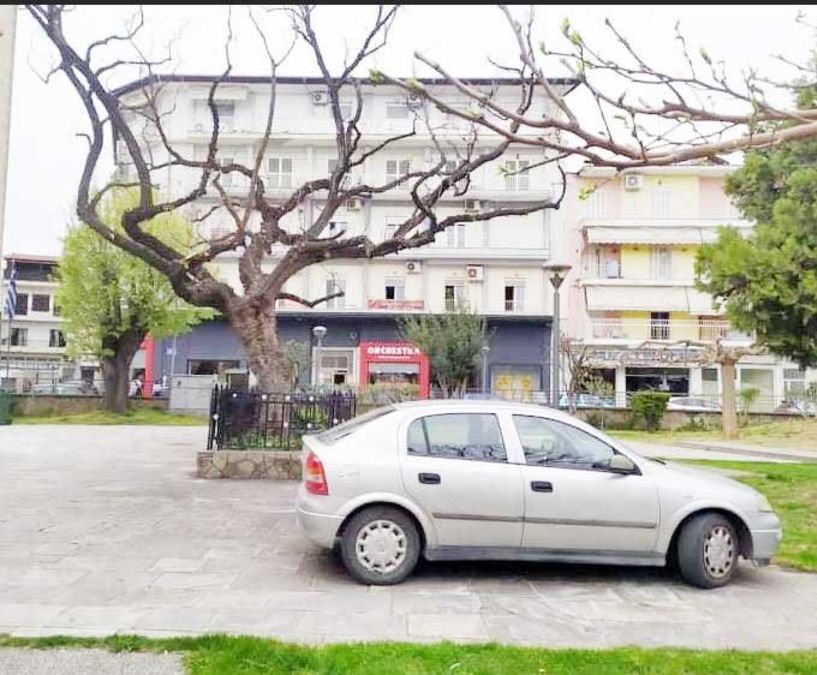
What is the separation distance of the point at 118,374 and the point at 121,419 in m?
2.17

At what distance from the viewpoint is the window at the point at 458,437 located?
562 cm

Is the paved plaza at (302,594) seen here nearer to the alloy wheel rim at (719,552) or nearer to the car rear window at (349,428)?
the alloy wheel rim at (719,552)

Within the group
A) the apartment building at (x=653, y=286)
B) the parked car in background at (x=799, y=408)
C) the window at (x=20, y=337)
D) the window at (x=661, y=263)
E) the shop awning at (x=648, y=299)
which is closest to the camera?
the parked car in background at (x=799, y=408)

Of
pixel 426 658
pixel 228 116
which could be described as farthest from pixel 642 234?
pixel 426 658

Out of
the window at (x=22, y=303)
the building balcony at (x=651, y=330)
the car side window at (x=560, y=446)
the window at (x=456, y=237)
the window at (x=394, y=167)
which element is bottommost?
the car side window at (x=560, y=446)

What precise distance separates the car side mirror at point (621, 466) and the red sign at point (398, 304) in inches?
1280

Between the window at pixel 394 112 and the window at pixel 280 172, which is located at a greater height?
the window at pixel 394 112

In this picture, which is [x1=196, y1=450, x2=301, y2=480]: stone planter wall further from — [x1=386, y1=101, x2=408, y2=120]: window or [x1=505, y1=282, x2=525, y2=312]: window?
[x1=386, y1=101, x2=408, y2=120]: window

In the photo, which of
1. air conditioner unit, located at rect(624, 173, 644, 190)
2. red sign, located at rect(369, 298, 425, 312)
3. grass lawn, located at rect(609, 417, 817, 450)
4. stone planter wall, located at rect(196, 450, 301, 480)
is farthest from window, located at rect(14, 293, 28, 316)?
stone planter wall, located at rect(196, 450, 301, 480)

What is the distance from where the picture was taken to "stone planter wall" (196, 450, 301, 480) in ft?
35.9

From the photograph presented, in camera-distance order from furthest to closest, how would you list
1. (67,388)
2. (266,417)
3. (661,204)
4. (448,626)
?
(661,204), (67,388), (266,417), (448,626)

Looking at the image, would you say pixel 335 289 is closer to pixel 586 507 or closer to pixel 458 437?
pixel 458 437

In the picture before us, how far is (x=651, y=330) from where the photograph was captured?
127 ft

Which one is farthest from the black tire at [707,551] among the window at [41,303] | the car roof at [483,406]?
the window at [41,303]
